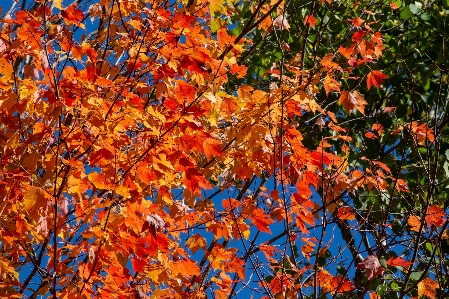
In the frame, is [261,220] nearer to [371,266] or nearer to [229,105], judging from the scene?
[229,105]

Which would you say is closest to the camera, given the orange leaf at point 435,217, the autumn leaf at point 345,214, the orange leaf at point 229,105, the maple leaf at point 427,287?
the maple leaf at point 427,287

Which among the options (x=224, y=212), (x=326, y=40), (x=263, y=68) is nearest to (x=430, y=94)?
(x=326, y=40)

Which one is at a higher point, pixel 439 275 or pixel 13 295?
pixel 439 275

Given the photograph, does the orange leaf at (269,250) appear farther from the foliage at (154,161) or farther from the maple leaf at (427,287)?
the maple leaf at (427,287)

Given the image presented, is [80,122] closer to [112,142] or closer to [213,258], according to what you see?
[112,142]

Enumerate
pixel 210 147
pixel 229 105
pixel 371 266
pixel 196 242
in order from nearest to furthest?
pixel 371 266 < pixel 210 147 < pixel 229 105 < pixel 196 242

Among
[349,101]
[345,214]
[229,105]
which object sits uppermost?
[349,101]

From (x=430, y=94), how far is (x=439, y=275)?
293cm

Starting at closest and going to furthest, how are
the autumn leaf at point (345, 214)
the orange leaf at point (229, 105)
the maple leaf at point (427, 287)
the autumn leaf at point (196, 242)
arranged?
the maple leaf at point (427, 287) → the orange leaf at point (229, 105) → the autumn leaf at point (345, 214) → the autumn leaf at point (196, 242)

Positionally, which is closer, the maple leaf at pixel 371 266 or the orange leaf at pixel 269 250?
the maple leaf at pixel 371 266

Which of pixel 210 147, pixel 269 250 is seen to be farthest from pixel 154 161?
pixel 269 250

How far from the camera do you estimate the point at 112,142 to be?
10.1 ft

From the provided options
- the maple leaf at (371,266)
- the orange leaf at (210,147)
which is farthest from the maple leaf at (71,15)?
the maple leaf at (371,266)

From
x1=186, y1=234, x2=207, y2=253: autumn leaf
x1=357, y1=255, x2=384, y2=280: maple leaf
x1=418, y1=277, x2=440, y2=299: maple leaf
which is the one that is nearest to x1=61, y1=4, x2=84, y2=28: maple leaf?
x1=186, y1=234, x2=207, y2=253: autumn leaf
